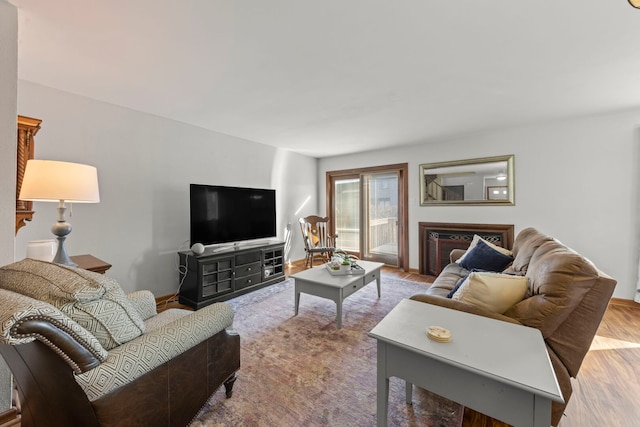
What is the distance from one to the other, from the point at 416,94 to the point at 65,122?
357 centimetres

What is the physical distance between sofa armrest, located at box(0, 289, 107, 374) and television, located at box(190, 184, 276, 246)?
7.84ft

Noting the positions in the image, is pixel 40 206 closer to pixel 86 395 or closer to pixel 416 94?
pixel 86 395

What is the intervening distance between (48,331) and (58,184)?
150cm

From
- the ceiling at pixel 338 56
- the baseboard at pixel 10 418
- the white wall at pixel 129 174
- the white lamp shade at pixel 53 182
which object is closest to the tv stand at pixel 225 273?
the white wall at pixel 129 174

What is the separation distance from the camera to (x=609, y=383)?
5.75 ft

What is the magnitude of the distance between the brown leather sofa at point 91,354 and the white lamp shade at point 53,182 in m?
0.85

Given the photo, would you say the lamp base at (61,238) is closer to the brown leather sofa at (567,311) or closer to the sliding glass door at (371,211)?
the brown leather sofa at (567,311)

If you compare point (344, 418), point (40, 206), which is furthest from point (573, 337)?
point (40, 206)

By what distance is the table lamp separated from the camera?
174 centimetres

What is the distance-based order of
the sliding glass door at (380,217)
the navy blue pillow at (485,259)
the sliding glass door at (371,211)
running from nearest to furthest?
the navy blue pillow at (485,259) → the sliding glass door at (371,211) → the sliding glass door at (380,217)

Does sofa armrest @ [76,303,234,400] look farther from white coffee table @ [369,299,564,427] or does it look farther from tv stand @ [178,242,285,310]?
tv stand @ [178,242,285,310]

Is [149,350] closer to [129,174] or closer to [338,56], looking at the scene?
[338,56]

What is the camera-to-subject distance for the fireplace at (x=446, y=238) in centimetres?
390

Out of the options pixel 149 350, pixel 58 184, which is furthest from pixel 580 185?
pixel 58 184
